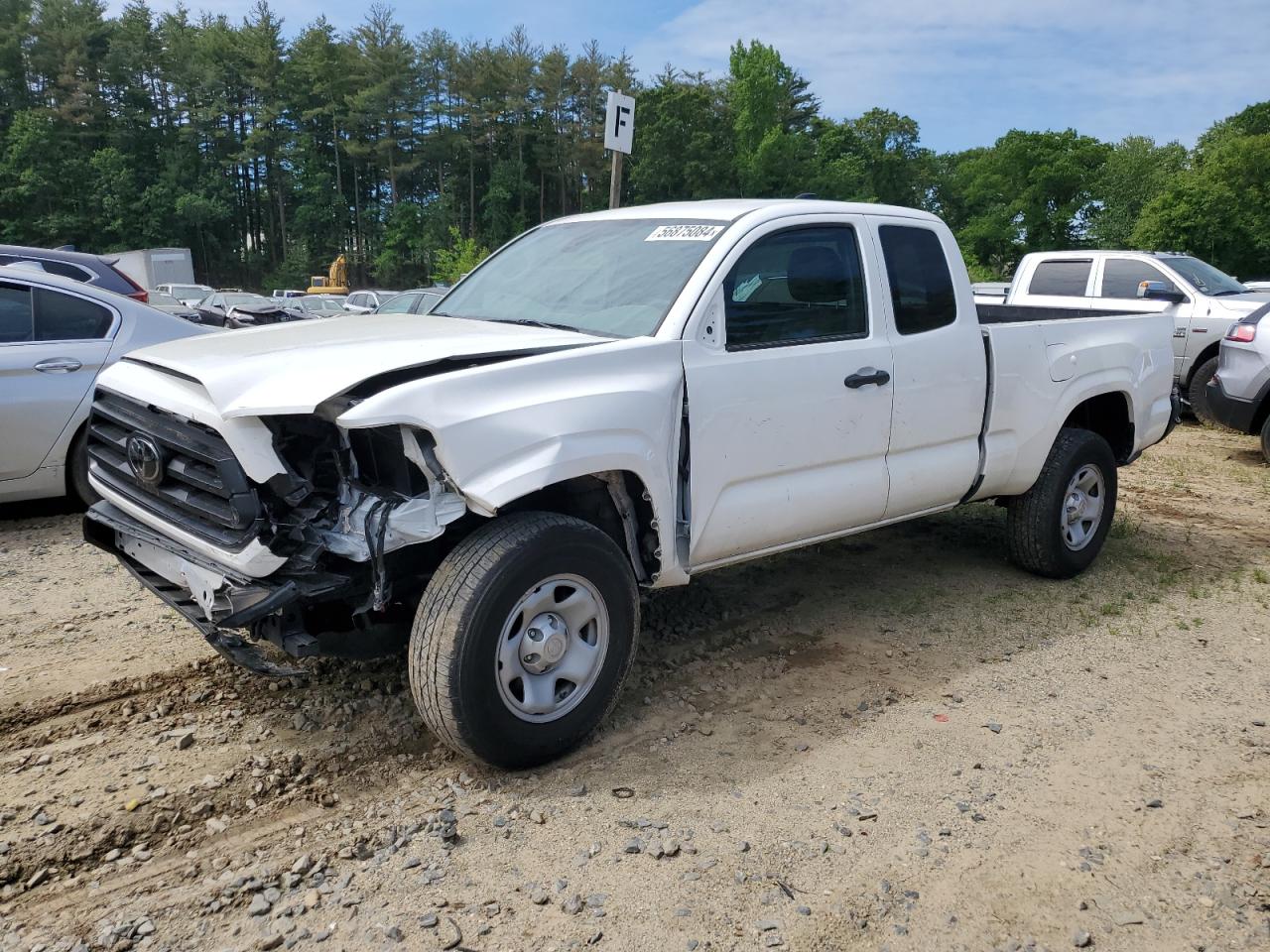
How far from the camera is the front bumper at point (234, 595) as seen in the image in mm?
3084

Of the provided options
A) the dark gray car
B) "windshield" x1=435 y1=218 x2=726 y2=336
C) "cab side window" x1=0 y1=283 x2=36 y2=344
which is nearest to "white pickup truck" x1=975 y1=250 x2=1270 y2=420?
the dark gray car

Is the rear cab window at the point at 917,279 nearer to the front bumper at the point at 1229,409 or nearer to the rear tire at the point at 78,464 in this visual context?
the rear tire at the point at 78,464

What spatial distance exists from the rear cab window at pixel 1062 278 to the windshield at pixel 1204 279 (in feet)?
3.20

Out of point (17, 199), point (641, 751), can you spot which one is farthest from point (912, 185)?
point (641, 751)

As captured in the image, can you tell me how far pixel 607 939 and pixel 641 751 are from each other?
101 cm

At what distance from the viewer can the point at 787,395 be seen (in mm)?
3957

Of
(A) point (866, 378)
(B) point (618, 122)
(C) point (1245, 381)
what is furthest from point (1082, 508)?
(B) point (618, 122)

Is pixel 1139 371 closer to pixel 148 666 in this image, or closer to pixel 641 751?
pixel 641 751

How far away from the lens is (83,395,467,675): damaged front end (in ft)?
10.1

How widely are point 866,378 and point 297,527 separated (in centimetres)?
245

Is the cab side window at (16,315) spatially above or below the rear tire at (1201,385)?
above

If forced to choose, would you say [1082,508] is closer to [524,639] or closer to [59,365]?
[524,639]

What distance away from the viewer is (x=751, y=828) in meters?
3.12

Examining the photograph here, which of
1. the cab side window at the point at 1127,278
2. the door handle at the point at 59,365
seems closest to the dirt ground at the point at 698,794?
the door handle at the point at 59,365
